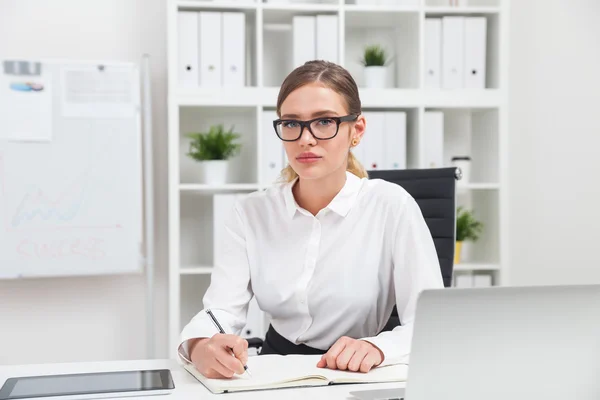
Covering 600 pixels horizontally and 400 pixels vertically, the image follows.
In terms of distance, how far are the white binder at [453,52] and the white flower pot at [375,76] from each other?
0.89 ft

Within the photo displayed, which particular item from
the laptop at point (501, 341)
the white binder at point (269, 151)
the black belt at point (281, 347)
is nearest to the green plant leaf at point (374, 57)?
the white binder at point (269, 151)

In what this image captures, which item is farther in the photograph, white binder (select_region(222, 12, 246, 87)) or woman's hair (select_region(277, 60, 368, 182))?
white binder (select_region(222, 12, 246, 87))

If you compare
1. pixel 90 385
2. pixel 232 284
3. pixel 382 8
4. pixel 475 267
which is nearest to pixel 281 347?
pixel 232 284

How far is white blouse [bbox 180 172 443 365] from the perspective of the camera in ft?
4.62

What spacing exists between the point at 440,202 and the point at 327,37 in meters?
A: 1.21

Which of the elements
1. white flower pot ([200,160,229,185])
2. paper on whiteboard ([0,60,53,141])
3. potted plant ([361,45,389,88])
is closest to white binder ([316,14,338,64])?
potted plant ([361,45,389,88])

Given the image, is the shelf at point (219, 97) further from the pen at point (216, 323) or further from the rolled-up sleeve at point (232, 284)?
the pen at point (216, 323)

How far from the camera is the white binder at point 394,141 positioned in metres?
2.87

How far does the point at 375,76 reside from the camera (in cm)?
292

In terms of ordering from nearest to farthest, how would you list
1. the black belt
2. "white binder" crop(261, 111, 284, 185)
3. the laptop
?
the laptop → the black belt → "white binder" crop(261, 111, 284, 185)

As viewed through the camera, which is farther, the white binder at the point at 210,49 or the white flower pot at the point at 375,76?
the white flower pot at the point at 375,76

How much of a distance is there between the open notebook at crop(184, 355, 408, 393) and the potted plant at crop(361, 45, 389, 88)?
194cm

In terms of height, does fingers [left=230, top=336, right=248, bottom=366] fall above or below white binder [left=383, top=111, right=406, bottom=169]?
below

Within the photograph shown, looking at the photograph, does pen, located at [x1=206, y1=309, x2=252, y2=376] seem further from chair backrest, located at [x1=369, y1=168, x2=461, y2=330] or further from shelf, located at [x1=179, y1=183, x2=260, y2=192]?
shelf, located at [x1=179, y1=183, x2=260, y2=192]
